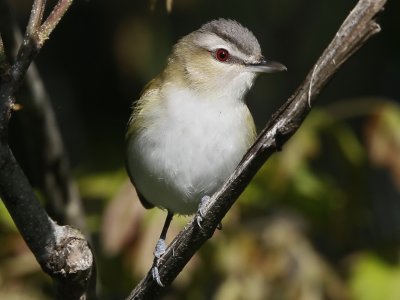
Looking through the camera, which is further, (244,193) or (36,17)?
(244,193)

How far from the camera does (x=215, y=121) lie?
11.7 ft

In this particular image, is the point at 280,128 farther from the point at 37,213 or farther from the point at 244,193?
the point at 244,193

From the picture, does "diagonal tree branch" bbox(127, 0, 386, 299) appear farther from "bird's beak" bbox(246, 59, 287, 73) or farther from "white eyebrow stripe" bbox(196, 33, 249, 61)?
"white eyebrow stripe" bbox(196, 33, 249, 61)

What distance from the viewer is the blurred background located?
4.09 m

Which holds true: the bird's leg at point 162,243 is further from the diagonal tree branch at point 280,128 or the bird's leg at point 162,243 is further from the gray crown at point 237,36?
the gray crown at point 237,36

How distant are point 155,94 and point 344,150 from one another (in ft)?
3.67

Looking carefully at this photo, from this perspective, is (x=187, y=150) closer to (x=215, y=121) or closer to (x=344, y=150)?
(x=215, y=121)

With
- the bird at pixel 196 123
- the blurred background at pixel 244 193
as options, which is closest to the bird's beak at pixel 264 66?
the bird at pixel 196 123

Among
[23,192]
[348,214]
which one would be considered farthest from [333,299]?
[23,192]

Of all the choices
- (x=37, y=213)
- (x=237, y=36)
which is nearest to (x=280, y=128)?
(x=37, y=213)

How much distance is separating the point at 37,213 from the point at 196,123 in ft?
3.59

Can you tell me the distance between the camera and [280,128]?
2305 mm

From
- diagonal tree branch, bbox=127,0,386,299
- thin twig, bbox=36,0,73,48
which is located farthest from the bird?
thin twig, bbox=36,0,73,48

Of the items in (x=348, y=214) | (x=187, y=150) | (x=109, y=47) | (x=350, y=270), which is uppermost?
(x=187, y=150)
